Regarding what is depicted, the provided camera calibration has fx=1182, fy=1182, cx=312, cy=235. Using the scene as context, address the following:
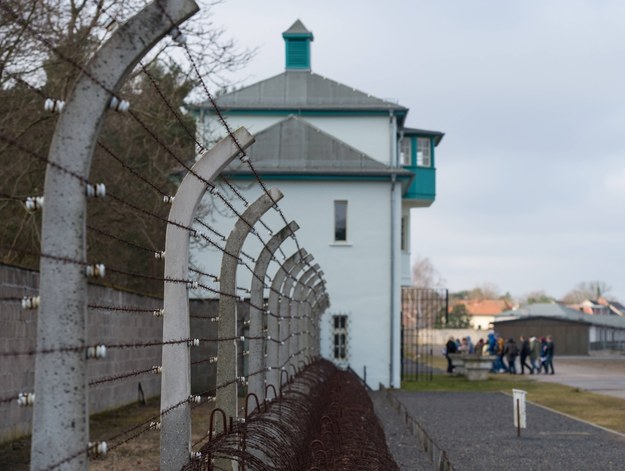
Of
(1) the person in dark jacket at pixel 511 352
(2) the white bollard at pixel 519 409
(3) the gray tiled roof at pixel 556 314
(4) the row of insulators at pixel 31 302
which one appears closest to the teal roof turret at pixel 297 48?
(1) the person in dark jacket at pixel 511 352

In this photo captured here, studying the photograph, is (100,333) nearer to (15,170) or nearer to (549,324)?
(15,170)

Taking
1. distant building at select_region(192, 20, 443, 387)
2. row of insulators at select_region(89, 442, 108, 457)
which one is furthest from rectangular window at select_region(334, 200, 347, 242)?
row of insulators at select_region(89, 442, 108, 457)

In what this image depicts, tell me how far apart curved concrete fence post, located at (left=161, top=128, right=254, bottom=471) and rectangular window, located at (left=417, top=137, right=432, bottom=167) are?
38.3 m

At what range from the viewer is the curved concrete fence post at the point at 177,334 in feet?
22.0

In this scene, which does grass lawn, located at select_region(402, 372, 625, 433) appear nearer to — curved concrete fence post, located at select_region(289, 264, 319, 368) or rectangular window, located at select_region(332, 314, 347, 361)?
rectangular window, located at select_region(332, 314, 347, 361)

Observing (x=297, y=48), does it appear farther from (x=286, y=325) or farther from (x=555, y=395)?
Answer: (x=286, y=325)

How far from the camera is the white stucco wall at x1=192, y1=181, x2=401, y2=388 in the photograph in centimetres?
3444

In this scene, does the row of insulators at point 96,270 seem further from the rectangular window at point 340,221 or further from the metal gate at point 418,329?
the rectangular window at point 340,221

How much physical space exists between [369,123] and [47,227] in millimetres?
37566

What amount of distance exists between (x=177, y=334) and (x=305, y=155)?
29120mm

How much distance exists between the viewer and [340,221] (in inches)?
1375

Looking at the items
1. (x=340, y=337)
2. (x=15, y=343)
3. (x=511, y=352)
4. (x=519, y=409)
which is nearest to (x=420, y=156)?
(x=511, y=352)

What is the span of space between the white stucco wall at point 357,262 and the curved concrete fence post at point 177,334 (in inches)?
1077

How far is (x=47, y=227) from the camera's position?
4.12 m
